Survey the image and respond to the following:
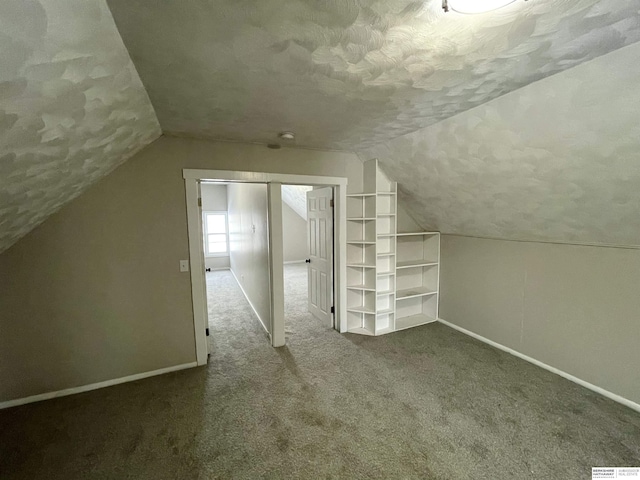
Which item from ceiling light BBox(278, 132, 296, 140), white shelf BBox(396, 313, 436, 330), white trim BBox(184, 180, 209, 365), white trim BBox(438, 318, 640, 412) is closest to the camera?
white trim BBox(438, 318, 640, 412)

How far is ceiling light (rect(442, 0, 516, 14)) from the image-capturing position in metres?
0.94

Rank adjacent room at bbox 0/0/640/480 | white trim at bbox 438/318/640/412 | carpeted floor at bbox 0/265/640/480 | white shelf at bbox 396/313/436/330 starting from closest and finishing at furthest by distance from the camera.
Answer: adjacent room at bbox 0/0/640/480 < carpeted floor at bbox 0/265/640/480 < white trim at bbox 438/318/640/412 < white shelf at bbox 396/313/436/330

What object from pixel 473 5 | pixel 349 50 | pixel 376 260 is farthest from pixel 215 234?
pixel 473 5

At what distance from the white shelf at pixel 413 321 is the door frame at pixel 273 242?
806mm

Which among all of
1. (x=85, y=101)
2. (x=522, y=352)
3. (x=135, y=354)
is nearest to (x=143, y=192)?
(x=85, y=101)

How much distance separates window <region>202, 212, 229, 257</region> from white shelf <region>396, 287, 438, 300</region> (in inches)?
224

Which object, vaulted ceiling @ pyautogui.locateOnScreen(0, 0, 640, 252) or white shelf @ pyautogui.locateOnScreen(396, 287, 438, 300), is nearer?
vaulted ceiling @ pyautogui.locateOnScreen(0, 0, 640, 252)

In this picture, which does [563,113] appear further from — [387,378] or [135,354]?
[135,354]

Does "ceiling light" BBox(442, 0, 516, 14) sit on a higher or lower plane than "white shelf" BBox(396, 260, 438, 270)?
higher

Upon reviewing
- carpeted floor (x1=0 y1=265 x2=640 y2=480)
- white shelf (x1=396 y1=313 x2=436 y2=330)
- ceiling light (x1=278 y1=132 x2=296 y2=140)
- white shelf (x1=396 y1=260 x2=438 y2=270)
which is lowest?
carpeted floor (x1=0 y1=265 x2=640 y2=480)

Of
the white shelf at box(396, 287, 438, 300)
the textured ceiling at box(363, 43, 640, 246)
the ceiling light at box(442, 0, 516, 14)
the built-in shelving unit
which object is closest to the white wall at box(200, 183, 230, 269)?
the built-in shelving unit

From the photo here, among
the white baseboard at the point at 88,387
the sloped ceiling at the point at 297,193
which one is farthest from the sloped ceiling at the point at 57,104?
the sloped ceiling at the point at 297,193

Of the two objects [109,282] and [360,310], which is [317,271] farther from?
[109,282]

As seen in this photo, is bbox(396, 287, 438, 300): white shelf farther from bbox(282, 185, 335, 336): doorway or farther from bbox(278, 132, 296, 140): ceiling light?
bbox(278, 132, 296, 140): ceiling light
